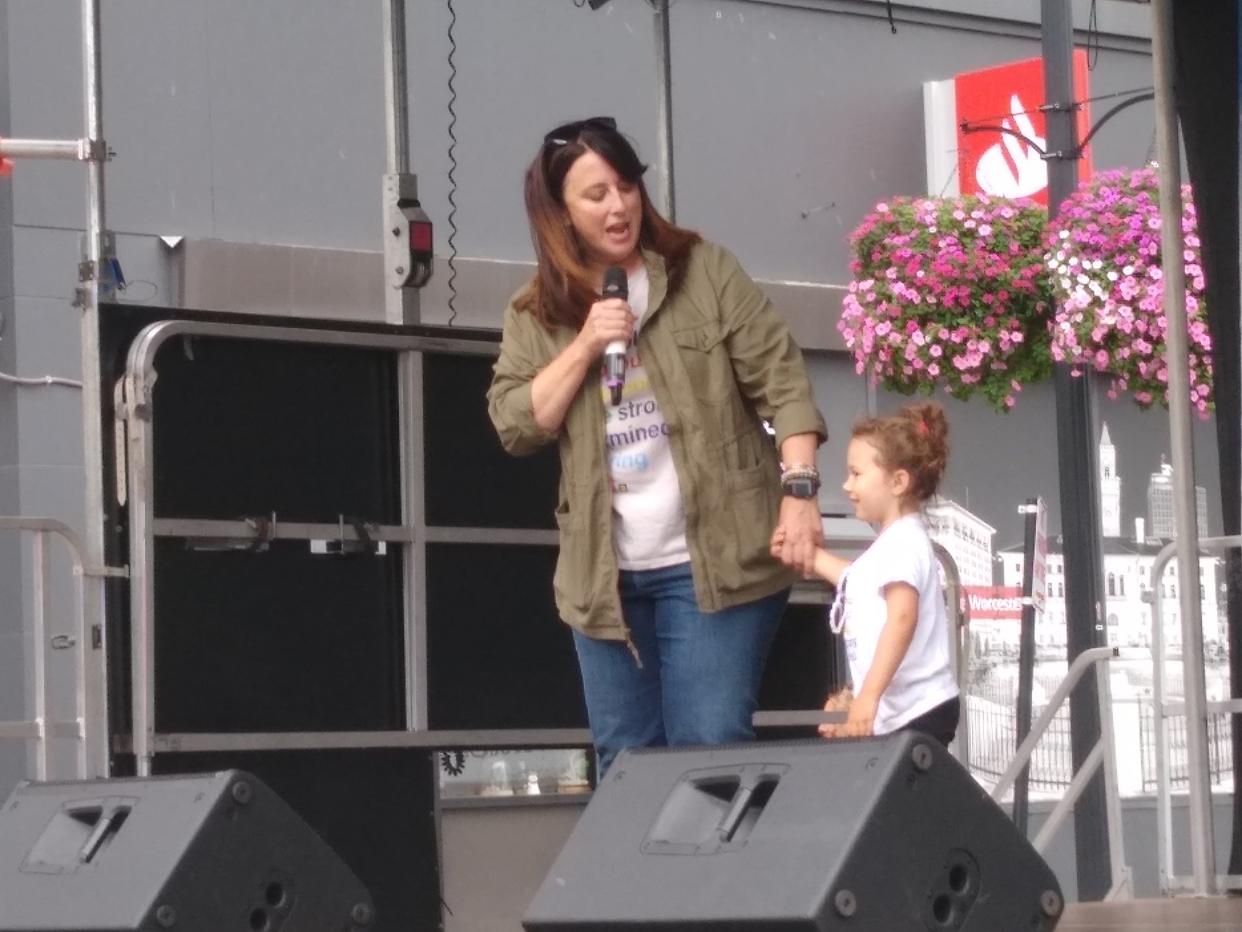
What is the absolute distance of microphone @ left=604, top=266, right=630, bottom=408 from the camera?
161 inches

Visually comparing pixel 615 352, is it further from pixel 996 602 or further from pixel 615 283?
pixel 996 602

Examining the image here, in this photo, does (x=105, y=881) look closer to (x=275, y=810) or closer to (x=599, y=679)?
(x=275, y=810)

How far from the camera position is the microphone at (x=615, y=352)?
13.4 ft

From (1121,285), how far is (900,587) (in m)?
5.56

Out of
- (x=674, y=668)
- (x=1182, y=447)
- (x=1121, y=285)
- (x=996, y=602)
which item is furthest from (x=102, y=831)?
(x=996, y=602)

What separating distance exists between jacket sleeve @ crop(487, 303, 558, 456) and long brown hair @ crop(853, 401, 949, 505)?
88cm

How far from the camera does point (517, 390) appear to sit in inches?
169

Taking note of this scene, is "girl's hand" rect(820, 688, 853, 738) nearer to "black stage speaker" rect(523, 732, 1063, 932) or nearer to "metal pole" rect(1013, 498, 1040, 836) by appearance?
"black stage speaker" rect(523, 732, 1063, 932)

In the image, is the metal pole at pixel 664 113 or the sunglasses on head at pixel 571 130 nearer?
the sunglasses on head at pixel 571 130

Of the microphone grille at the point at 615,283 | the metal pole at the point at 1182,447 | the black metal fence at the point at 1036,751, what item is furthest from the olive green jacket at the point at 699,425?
the black metal fence at the point at 1036,751

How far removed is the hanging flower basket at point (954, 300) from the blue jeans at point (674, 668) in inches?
273

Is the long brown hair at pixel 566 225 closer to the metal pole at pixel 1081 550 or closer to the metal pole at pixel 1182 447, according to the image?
the metal pole at pixel 1182 447

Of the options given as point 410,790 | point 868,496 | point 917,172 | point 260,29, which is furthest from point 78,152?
point 917,172

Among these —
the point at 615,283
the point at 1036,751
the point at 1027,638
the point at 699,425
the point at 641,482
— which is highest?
the point at 615,283
